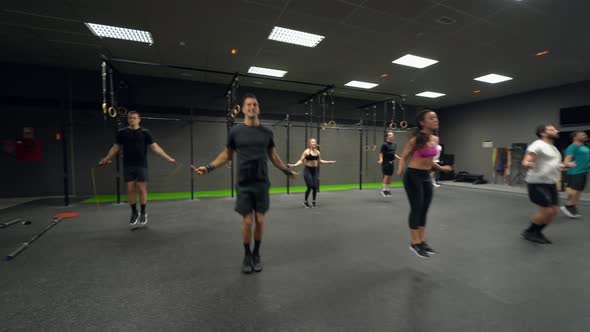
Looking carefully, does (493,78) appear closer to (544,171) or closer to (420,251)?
(544,171)

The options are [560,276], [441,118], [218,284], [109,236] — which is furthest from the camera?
[441,118]

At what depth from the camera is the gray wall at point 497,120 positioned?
293 inches

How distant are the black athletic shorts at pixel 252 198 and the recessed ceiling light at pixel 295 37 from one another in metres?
3.40

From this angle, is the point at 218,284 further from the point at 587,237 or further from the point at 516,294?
the point at 587,237

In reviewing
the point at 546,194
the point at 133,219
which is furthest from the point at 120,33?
the point at 546,194

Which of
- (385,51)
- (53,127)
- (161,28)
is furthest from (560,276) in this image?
(53,127)

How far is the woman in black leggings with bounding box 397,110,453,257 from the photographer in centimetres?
215

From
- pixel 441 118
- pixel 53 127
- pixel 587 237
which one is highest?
pixel 441 118

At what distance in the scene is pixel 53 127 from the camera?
234 inches

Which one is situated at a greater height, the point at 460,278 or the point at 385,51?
the point at 385,51

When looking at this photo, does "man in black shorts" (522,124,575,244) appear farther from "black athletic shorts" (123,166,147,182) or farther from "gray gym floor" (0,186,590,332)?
"black athletic shorts" (123,166,147,182)

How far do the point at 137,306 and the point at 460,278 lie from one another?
2452 millimetres

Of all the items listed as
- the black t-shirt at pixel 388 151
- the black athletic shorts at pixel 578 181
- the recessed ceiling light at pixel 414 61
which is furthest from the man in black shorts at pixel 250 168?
A: the black athletic shorts at pixel 578 181

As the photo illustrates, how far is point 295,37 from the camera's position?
15.0ft
